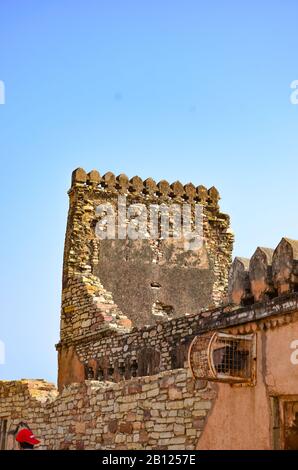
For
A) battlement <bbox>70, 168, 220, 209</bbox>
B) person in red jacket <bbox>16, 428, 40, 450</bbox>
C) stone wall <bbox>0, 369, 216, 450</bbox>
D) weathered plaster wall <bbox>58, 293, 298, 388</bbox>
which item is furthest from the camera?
battlement <bbox>70, 168, 220, 209</bbox>

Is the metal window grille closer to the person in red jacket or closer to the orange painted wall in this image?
the orange painted wall

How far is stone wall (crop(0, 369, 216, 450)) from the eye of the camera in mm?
9828

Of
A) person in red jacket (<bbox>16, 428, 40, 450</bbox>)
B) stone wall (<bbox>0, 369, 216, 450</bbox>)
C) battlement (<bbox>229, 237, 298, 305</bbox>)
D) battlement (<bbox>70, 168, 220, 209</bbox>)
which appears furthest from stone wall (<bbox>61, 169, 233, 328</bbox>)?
battlement (<bbox>229, 237, 298, 305</bbox>)

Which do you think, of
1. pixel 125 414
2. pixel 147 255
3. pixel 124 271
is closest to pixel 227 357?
pixel 125 414

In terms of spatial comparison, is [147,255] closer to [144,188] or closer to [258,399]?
[144,188]

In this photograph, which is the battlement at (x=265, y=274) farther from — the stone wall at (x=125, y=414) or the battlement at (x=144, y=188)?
the battlement at (x=144, y=188)

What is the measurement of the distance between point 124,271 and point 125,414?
871 centimetres

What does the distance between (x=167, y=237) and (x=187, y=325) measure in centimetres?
627

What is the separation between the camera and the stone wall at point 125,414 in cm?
983

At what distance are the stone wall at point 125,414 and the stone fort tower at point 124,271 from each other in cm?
337

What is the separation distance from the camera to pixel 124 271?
1959 cm

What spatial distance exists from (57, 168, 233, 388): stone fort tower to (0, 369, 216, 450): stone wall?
3.37m

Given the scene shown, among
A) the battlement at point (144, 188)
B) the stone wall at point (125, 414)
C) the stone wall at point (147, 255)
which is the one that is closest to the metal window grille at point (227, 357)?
the stone wall at point (125, 414)
